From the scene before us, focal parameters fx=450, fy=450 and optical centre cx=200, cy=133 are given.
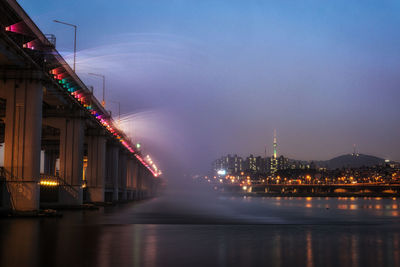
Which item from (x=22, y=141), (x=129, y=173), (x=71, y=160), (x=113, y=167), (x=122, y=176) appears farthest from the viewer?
(x=129, y=173)

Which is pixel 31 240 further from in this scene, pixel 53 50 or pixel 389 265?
pixel 53 50

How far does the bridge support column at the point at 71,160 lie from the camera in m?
64.4

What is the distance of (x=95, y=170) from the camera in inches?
3243

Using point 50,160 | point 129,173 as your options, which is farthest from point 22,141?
point 129,173

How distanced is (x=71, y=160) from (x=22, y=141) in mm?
21739

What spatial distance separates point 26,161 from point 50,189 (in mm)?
20977

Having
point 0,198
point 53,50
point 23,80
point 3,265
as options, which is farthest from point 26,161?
point 3,265

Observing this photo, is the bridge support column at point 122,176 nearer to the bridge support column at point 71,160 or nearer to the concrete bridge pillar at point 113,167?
the concrete bridge pillar at point 113,167

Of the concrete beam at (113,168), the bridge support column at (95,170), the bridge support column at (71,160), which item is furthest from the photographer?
the concrete beam at (113,168)

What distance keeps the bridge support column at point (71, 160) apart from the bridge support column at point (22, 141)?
20613 mm

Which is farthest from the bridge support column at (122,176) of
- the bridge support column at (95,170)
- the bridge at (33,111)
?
the bridge at (33,111)

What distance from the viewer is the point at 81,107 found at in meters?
65.3

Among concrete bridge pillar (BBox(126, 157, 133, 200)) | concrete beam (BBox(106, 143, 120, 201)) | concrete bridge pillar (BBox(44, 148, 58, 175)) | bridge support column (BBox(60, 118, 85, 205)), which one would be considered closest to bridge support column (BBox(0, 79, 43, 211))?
A: bridge support column (BBox(60, 118, 85, 205))

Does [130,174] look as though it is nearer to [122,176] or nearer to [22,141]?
[122,176]
